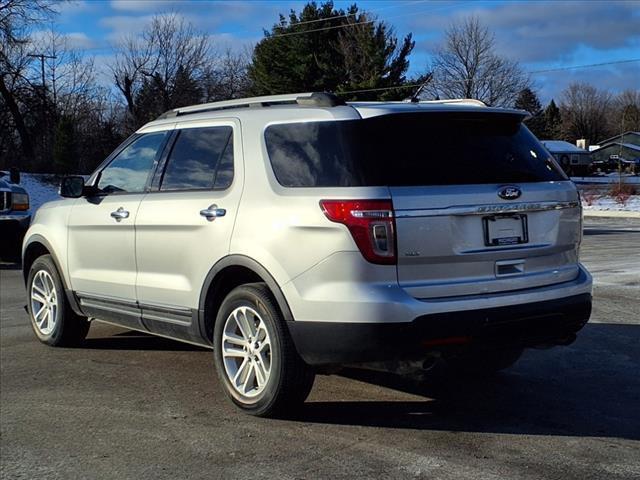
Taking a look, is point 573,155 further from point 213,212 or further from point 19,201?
point 213,212

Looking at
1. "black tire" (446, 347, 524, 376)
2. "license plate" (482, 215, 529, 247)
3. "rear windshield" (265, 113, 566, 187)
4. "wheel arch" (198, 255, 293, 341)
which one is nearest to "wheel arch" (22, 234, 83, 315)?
"wheel arch" (198, 255, 293, 341)

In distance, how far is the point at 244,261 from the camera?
473 cm

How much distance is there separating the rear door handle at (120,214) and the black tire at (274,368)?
137cm

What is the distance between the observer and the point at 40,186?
2789 cm

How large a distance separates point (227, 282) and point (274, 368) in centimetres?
78

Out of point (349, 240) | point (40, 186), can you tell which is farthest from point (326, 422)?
point (40, 186)

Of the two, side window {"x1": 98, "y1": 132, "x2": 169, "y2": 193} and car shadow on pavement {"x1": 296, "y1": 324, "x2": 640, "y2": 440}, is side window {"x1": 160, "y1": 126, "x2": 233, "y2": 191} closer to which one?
side window {"x1": 98, "y1": 132, "x2": 169, "y2": 193}

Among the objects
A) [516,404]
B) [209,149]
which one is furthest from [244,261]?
[516,404]

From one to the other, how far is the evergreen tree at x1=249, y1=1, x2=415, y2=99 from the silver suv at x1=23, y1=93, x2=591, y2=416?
38497 millimetres

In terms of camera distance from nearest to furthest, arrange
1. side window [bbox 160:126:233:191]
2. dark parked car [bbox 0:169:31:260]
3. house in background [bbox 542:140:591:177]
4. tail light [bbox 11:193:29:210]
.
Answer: side window [bbox 160:126:233:191] < dark parked car [bbox 0:169:31:260] < tail light [bbox 11:193:29:210] < house in background [bbox 542:140:591:177]

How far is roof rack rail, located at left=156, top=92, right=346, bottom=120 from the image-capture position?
15.4ft

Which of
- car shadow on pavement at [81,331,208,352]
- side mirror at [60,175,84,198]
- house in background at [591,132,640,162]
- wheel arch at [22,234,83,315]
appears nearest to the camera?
side mirror at [60,175,84,198]

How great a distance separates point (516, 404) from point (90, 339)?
4100 millimetres

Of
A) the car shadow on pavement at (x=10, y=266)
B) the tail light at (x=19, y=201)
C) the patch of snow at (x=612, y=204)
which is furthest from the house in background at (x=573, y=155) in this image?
the tail light at (x=19, y=201)
